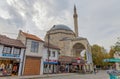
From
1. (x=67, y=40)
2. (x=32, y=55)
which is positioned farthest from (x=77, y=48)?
(x=32, y=55)

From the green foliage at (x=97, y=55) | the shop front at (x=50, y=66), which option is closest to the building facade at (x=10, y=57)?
the shop front at (x=50, y=66)

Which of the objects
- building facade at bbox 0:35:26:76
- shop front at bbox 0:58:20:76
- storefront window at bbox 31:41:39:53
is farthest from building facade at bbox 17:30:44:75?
shop front at bbox 0:58:20:76

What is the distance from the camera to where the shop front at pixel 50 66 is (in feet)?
88.5

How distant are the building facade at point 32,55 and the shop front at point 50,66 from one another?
1383mm

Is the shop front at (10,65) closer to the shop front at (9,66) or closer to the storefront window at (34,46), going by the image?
the shop front at (9,66)

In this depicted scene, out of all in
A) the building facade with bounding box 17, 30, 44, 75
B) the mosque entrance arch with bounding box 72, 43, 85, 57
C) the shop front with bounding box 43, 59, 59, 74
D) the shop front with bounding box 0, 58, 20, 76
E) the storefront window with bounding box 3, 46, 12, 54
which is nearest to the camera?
the storefront window with bounding box 3, 46, 12, 54

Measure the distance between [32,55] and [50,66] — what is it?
6.01 m

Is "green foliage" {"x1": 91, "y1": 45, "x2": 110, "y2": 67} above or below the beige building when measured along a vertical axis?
below

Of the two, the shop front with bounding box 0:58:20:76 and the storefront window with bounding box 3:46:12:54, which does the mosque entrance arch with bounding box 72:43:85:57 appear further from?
the storefront window with bounding box 3:46:12:54

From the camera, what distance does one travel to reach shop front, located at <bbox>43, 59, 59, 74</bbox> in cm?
2697

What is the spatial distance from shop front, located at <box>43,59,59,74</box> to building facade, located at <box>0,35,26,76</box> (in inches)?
228

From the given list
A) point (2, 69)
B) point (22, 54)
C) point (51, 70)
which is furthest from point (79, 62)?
point (2, 69)

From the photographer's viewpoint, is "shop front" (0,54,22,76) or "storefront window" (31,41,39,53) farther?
"storefront window" (31,41,39,53)

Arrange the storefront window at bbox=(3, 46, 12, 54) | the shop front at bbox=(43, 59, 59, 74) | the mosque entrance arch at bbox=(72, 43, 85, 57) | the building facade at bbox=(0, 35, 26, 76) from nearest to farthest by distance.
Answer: the building facade at bbox=(0, 35, 26, 76), the storefront window at bbox=(3, 46, 12, 54), the shop front at bbox=(43, 59, 59, 74), the mosque entrance arch at bbox=(72, 43, 85, 57)
